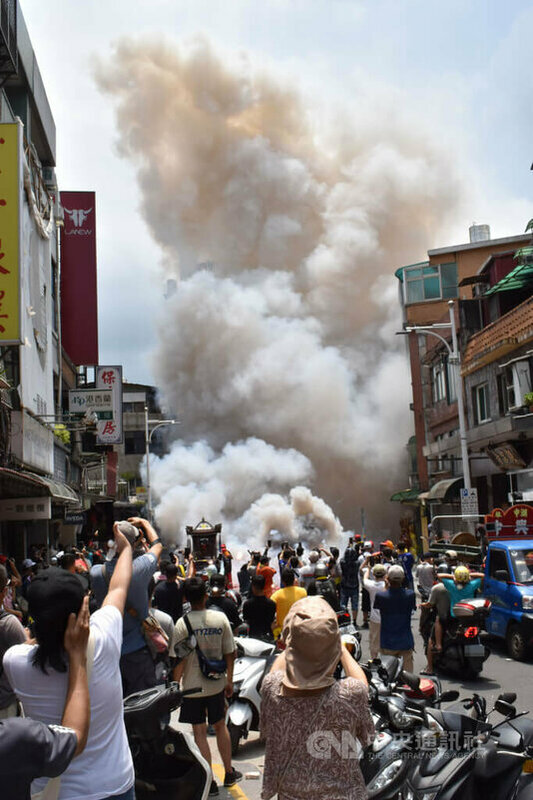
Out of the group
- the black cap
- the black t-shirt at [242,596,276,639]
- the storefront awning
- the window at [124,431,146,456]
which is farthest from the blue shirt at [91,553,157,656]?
the window at [124,431,146,456]

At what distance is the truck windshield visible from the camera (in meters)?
11.5

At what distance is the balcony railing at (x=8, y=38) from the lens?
1809 cm

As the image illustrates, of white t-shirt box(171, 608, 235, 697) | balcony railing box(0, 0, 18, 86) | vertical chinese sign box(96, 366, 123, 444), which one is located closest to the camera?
white t-shirt box(171, 608, 235, 697)

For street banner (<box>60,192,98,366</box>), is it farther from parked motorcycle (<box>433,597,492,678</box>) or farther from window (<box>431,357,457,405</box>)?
parked motorcycle (<box>433,597,492,678</box>)

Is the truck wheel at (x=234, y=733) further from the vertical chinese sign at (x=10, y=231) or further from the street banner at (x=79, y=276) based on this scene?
the street banner at (x=79, y=276)

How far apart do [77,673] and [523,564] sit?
9.91 m

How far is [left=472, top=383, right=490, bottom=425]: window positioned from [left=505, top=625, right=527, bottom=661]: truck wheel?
18.0 m

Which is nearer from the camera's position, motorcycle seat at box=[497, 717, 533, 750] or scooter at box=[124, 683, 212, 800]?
scooter at box=[124, 683, 212, 800]

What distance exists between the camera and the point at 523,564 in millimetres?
11688

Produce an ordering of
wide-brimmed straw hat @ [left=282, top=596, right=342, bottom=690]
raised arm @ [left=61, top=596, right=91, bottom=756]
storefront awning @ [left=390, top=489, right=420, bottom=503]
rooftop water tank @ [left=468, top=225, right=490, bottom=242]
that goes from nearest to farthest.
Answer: raised arm @ [left=61, top=596, right=91, bottom=756], wide-brimmed straw hat @ [left=282, top=596, right=342, bottom=690], storefront awning @ [left=390, top=489, right=420, bottom=503], rooftop water tank @ [left=468, top=225, right=490, bottom=242]

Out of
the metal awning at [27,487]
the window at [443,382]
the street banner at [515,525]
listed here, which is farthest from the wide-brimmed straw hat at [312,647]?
the window at [443,382]

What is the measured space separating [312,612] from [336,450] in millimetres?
44236

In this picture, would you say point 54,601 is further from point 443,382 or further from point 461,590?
point 443,382

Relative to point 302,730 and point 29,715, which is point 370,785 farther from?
point 29,715
